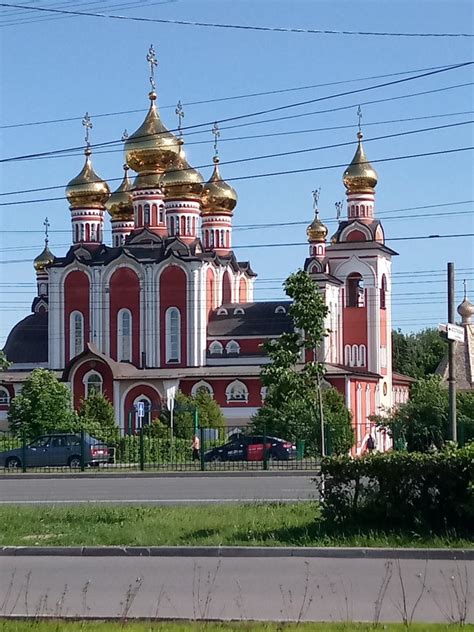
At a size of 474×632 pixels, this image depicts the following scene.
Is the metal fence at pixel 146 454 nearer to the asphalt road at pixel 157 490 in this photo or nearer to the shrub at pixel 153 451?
the shrub at pixel 153 451

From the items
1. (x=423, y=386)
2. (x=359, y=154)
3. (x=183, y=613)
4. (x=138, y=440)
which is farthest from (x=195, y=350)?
(x=183, y=613)

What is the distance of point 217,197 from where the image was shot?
70250 millimetres

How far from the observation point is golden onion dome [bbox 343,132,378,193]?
6738 cm

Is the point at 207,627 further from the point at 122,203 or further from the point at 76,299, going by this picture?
the point at 122,203

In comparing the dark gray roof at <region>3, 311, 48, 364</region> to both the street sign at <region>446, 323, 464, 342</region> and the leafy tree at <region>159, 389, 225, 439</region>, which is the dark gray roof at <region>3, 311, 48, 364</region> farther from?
the street sign at <region>446, 323, 464, 342</region>

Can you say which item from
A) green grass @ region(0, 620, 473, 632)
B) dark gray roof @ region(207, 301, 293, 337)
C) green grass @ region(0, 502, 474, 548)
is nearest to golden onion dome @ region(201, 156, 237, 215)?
dark gray roof @ region(207, 301, 293, 337)

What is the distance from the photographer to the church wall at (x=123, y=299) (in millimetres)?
65312

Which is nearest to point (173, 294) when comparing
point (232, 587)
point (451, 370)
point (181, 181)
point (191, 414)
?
point (181, 181)

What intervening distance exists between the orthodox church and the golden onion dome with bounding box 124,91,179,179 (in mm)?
78

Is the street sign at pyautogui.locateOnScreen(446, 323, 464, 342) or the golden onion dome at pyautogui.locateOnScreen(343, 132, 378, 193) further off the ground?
the golden onion dome at pyautogui.locateOnScreen(343, 132, 378, 193)

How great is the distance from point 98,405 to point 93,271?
47.4ft

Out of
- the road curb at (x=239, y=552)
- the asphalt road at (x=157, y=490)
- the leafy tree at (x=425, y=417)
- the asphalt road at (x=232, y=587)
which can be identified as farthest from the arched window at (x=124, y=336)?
the asphalt road at (x=232, y=587)

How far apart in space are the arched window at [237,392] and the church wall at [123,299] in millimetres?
6320

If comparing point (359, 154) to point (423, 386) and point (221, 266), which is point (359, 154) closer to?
point (221, 266)
